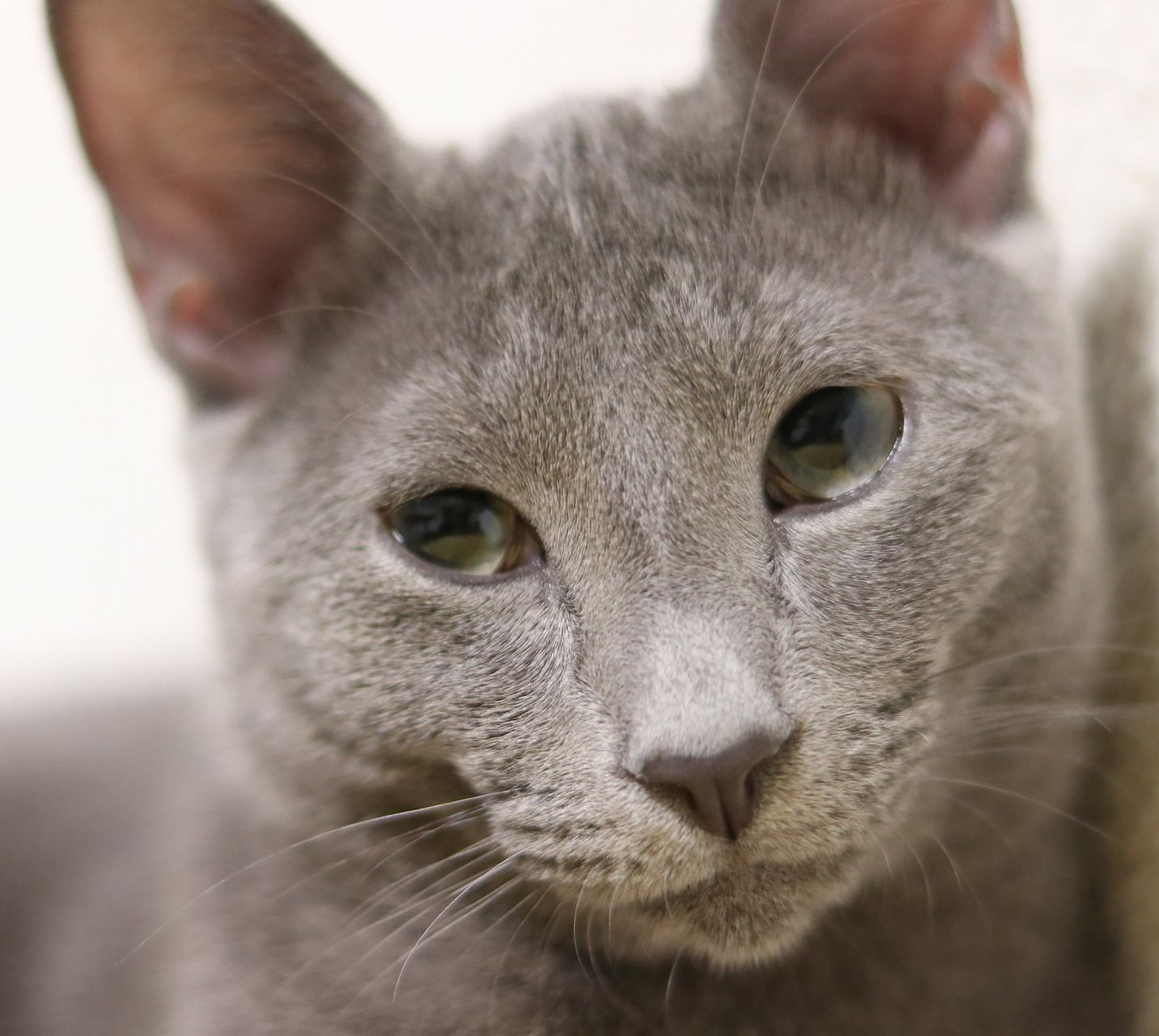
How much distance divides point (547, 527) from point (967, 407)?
1.04 ft

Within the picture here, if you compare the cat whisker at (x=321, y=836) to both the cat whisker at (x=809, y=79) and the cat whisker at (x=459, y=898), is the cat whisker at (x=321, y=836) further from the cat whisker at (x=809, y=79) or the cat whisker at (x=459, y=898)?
the cat whisker at (x=809, y=79)

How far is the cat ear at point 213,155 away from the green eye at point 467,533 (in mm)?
262

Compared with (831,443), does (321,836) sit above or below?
below

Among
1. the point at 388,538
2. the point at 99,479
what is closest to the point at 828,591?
the point at 388,538

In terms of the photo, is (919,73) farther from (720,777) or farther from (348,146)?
(720,777)

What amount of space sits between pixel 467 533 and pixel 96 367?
1.17 meters

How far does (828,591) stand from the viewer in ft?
2.76

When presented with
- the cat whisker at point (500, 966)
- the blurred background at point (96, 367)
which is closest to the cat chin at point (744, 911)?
the cat whisker at point (500, 966)

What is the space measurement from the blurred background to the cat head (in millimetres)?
607

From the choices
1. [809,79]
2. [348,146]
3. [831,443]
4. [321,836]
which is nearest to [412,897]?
[321,836]

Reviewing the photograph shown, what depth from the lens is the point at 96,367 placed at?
1880 millimetres

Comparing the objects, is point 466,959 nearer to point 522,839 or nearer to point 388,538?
point 522,839

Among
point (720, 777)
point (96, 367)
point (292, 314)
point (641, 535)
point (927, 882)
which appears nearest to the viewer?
point (720, 777)

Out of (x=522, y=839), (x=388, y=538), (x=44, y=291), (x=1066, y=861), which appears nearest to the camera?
(x=522, y=839)
